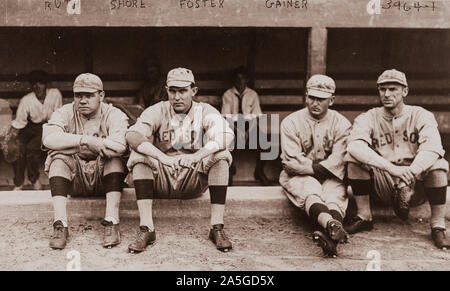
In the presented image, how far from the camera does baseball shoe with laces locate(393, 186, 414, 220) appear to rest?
4590mm

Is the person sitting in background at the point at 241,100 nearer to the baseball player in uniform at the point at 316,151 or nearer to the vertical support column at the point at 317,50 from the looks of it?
the vertical support column at the point at 317,50

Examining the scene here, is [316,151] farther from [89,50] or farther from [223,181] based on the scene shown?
[89,50]

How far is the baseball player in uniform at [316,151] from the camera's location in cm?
→ 482

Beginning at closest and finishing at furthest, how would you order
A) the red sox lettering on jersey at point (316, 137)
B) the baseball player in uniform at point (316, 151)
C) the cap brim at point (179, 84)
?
1. the cap brim at point (179, 84)
2. the baseball player in uniform at point (316, 151)
3. the red sox lettering on jersey at point (316, 137)

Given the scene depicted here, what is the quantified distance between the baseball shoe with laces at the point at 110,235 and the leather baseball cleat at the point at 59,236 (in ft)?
0.92

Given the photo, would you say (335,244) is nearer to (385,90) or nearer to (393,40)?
(385,90)

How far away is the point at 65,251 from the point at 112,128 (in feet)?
3.25

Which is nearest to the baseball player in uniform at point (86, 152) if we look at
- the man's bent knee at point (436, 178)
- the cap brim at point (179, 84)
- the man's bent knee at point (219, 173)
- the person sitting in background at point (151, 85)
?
the cap brim at point (179, 84)

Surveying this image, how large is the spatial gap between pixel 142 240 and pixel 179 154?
802 mm

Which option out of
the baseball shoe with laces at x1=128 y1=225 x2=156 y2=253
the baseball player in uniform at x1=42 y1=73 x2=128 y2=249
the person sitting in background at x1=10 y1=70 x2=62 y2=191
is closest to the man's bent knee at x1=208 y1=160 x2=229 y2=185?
the baseball shoe with laces at x1=128 y1=225 x2=156 y2=253

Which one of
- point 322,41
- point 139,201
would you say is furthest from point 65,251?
point 322,41

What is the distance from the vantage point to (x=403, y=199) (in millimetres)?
4609

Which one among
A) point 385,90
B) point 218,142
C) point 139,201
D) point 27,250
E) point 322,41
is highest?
point 322,41

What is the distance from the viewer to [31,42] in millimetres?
7441
